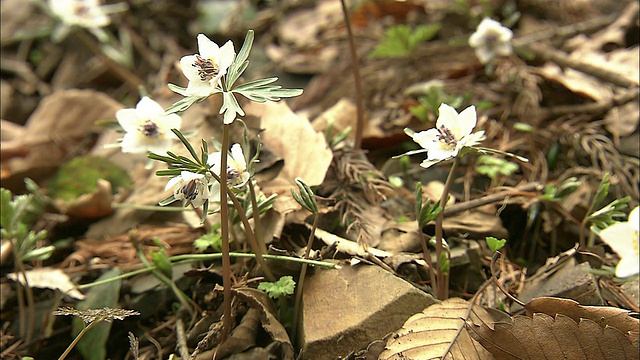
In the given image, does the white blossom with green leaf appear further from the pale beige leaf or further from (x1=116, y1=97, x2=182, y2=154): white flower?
the pale beige leaf

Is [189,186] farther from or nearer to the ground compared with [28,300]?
farther from the ground

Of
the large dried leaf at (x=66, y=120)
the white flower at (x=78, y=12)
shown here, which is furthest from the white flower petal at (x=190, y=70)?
the white flower at (x=78, y=12)

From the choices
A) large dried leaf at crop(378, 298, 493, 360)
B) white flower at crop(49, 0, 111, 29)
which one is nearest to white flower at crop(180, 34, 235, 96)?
large dried leaf at crop(378, 298, 493, 360)

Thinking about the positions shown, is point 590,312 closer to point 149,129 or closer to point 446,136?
point 446,136

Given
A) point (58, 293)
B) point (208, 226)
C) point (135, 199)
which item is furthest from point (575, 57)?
point (58, 293)

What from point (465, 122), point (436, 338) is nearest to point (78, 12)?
point (465, 122)

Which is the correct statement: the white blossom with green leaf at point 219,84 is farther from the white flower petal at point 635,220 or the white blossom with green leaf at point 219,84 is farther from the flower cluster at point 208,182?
the white flower petal at point 635,220

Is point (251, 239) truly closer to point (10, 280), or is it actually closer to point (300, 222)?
point (300, 222)
